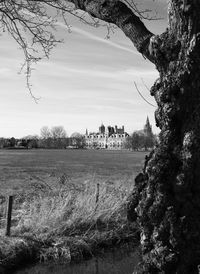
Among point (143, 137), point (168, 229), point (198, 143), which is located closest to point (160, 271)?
point (168, 229)

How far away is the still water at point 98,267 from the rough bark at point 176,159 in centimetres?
382

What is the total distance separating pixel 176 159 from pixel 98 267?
4.80 metres

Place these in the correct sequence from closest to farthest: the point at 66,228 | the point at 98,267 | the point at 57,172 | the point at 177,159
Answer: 1. the point at 177,159
2. the point at 98,267
3. the point at 66,228
4. the point at 57,172

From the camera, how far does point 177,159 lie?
4660mm

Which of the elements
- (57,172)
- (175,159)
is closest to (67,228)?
(175,159)

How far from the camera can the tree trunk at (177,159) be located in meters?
4.52

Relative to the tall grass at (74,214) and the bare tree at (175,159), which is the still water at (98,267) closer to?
the tall grass at (74,214)

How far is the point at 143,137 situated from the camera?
16988cm

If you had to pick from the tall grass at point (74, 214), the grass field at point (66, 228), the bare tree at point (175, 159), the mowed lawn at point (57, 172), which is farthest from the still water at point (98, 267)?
the mowed lawn at point (57, 172)

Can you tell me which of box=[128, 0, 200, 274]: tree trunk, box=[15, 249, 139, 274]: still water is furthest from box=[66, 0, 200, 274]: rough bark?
box=[15, 249, 139, 274]: still water

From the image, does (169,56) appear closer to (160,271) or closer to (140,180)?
(140,180)

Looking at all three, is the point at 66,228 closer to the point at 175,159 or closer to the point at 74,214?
the point at 74,214

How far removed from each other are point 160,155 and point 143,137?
16603cm

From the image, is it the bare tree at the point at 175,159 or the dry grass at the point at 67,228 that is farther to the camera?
the dry grass at the point at 67,228
